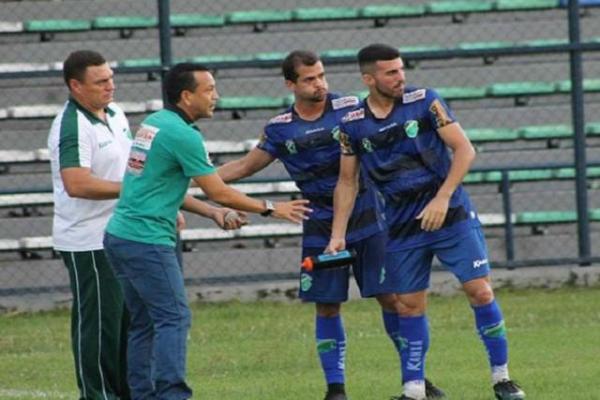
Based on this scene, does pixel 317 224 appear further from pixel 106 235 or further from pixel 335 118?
pixel 106 235

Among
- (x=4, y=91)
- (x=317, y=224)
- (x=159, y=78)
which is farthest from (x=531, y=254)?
(x=317, y=224)

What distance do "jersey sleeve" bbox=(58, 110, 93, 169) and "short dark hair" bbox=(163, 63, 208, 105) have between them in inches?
28.5

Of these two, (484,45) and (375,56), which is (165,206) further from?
(484,45)

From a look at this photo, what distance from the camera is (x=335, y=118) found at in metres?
9.77

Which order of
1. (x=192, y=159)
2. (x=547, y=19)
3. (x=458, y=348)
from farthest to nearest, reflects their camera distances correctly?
(x=547, y=19) < (x=458, y=348) < (x=192, y=159)

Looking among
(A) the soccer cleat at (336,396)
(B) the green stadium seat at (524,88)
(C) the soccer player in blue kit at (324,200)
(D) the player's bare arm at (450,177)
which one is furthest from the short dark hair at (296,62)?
(B) the green stadium seat at (524,88)

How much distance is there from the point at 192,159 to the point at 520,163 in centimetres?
911

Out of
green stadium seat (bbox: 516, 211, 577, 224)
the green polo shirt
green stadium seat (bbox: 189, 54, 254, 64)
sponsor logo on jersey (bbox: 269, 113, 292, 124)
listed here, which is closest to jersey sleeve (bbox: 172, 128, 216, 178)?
the green polo shirt

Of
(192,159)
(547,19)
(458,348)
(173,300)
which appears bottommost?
(458,348)

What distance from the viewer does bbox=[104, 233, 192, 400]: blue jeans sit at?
8.32 metres

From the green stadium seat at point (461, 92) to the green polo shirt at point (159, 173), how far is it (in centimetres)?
886

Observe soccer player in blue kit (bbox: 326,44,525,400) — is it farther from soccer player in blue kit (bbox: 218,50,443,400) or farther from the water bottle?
soccer player in blue kit (bbox: 218,50,443,400)

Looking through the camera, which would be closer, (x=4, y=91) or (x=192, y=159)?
(x=192, y=159)

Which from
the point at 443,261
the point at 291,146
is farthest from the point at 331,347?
the point at 291,146
